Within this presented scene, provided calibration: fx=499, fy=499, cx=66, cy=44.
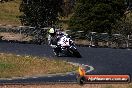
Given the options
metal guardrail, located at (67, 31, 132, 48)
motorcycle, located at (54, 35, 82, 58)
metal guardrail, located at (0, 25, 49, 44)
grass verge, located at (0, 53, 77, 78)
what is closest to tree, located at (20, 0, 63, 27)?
metal guardrail, located at (0, 25, 49, 44)

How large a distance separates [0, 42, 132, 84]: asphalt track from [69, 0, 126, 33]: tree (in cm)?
1830

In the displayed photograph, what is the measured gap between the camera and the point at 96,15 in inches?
2167

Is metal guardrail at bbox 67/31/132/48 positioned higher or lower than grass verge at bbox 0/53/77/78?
lower

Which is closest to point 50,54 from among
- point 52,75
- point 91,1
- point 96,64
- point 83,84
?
point 96,64

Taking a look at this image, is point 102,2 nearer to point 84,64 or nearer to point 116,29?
point 116,29

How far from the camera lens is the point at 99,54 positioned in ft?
100

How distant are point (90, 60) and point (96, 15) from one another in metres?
28.2

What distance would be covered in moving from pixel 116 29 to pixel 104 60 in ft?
66.3

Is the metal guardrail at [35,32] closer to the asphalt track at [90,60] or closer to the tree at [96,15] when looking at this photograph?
the asphalt track at [90,60]

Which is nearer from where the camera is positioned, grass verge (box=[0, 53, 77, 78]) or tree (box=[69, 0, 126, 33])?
grass verge (box=[0, 53, 77, 78])

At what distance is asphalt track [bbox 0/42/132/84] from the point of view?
A: 65.5ft

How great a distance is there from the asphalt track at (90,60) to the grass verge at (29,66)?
1.20m

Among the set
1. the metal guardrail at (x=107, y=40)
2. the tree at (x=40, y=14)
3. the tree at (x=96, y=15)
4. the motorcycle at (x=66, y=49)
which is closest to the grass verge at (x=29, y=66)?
the motorcycle at (x=66, y=49)

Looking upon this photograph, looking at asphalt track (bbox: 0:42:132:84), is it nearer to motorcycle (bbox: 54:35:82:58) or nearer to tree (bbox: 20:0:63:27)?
motorcycle (bbox: 54:35:82:58)
